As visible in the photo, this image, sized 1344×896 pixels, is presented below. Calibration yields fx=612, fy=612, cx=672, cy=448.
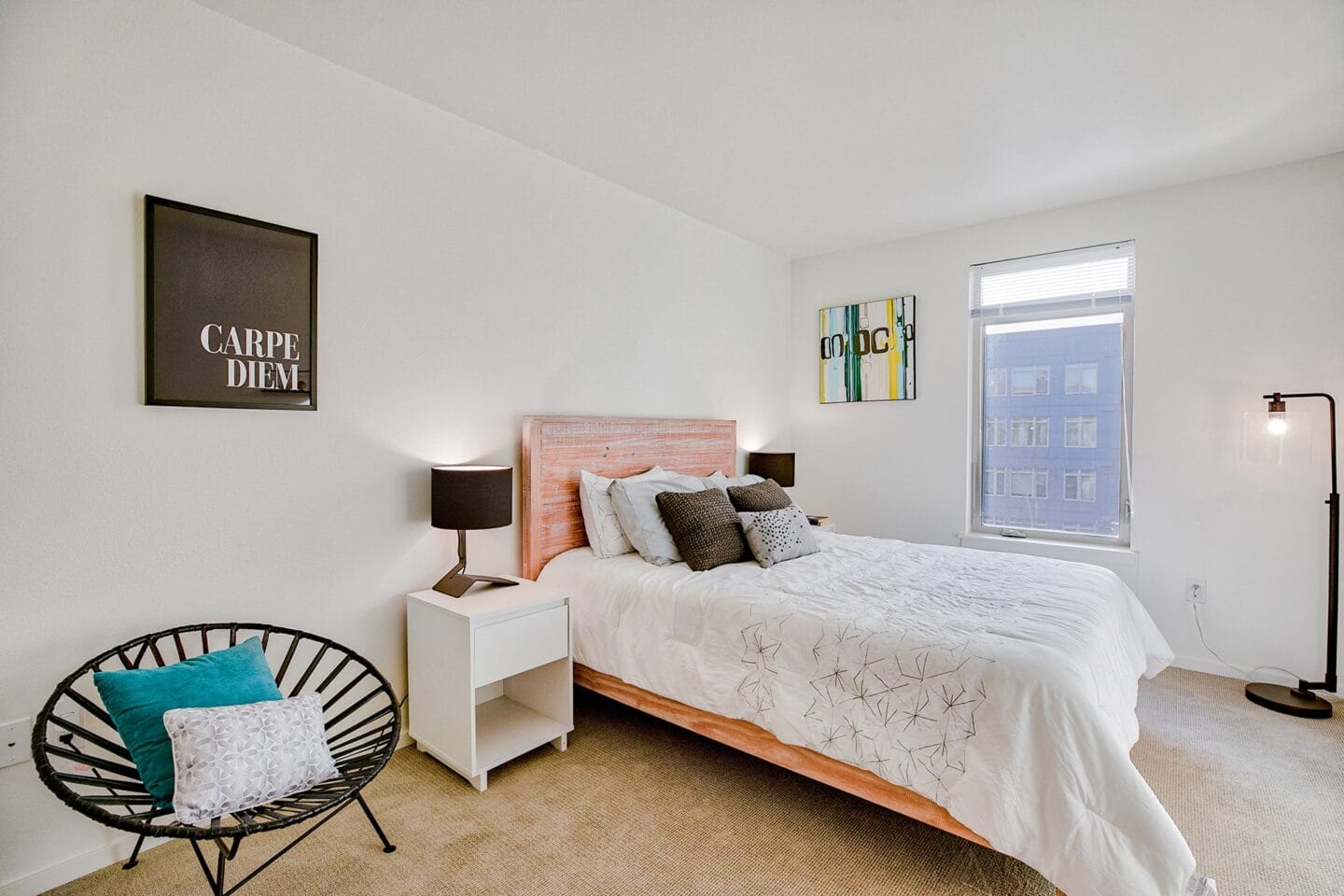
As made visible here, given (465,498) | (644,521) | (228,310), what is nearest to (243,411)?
(228,310)

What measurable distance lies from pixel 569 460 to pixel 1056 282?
326 cm

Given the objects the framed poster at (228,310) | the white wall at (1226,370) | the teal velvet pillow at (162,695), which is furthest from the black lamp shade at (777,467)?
the teal velvet pillow at (162,695)

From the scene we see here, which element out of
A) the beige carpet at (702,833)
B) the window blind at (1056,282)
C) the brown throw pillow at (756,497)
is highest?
the window blind at (1056,282)

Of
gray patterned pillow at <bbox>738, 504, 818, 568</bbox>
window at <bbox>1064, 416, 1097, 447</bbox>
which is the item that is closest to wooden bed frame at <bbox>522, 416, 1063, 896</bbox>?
gray patterned pillow at <bbox>738, 504, 818, 568</bbox>

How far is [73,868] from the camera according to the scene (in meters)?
1.75

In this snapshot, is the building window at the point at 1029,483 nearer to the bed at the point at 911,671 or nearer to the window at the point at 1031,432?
the window at the point at 1031,432

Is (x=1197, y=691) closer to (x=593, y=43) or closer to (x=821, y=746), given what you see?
(x=821, y=746)

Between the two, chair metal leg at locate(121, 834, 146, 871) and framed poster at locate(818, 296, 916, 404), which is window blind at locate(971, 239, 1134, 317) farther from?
chair metal leg at locate(121, 834, 146, 871)

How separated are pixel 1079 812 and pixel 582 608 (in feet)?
5.98

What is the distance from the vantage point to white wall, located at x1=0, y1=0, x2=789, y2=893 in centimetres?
170

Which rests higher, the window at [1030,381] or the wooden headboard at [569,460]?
the window at [1030,381]

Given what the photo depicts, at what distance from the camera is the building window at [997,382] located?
161 inches

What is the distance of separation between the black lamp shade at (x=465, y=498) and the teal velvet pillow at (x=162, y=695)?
2.62 ft

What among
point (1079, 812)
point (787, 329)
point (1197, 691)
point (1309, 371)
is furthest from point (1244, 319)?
point (1079, 812)
